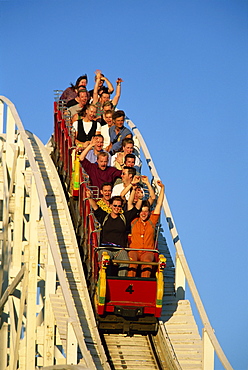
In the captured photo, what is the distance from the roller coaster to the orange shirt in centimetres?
60

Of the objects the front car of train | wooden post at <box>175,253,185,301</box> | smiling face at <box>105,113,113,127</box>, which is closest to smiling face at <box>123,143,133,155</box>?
smiling face at <box>105,113,113,127</box>

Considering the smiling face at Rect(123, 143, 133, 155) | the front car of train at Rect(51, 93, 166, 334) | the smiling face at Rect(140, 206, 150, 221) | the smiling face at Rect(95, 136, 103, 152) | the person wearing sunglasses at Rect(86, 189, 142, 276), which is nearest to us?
the front car of train at Rect(51, 93, 166, 334)

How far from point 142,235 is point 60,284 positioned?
5.15 feet

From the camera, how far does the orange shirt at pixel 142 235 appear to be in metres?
15.6

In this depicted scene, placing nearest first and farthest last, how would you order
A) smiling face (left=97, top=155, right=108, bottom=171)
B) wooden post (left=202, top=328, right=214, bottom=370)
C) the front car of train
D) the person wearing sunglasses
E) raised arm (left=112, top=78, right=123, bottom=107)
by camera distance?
1. wooden post (left=202, top=328, right=214, bottom=370)
2. the front car of train
3. the person wearing sunglasses
4. smiling face (left=97, top=155, right=108, bottom=171)
5. raised arm (left=112, top=78, right=123, bottom=107)

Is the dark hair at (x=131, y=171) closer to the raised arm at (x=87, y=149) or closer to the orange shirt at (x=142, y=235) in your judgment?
the raised arm at (x=87, y=149)

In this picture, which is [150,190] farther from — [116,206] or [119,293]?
[119,293]

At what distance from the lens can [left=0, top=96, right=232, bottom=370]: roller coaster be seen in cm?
1480

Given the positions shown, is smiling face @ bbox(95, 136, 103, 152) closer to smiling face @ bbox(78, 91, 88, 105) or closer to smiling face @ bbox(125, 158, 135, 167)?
smiling face @ bbox(125, 158, 135, 167)

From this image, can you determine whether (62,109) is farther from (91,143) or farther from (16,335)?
(16,335)

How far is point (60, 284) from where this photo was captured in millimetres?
14891

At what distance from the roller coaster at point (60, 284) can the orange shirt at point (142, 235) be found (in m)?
0.60

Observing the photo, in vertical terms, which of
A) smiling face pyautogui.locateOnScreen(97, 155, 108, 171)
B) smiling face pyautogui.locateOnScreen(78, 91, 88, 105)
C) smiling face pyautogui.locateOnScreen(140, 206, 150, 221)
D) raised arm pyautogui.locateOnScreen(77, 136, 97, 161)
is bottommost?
smiling face pyautogui.locateOnScreen(140, 206, 150, 221)

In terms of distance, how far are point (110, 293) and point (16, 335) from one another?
8.37 ft
